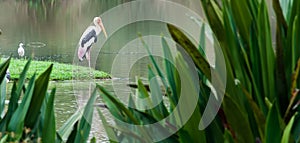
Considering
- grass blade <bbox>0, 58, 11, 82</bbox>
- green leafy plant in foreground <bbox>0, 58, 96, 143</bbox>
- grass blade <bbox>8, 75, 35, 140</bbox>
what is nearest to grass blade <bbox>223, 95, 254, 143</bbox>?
green leafy plant in foreground <bbox>0, 58, 96, 143</bbox>

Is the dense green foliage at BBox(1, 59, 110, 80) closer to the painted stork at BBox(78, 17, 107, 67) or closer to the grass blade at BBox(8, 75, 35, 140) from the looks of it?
the painted stork at BBox(78, 17, 107, 67)

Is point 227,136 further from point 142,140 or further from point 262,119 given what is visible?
point 142,140

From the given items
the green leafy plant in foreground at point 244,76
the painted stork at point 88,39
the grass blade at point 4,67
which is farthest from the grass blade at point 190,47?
the painted stork at point 88,39

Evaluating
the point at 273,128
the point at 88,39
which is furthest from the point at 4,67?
the point at 88,39

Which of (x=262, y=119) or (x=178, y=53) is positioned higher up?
(x=178, y=53)

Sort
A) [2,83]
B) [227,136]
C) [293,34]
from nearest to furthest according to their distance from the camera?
[227,136]
[293,34]
[2,83]

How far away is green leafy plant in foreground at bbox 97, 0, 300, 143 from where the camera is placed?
0.90m

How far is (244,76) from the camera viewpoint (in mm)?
992

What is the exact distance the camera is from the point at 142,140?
3.29 ft

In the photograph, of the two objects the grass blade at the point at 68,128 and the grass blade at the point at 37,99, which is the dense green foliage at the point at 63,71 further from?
the grass blade at the point at 37,99

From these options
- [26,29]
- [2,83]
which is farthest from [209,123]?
[26,29]

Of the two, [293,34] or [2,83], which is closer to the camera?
[293,34]

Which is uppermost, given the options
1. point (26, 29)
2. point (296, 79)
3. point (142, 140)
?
point (26, 29)

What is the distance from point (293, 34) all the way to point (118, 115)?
0.41 meters
